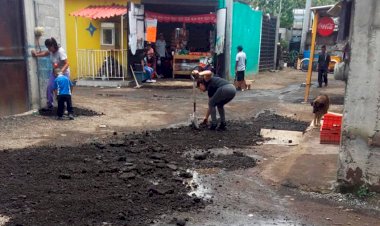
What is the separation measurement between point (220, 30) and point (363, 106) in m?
11.7

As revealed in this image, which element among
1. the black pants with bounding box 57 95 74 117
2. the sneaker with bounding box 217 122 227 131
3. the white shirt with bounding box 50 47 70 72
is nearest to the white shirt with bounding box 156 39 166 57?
the white shirt with bounding box 50 47 70 72

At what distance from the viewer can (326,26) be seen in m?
11.1

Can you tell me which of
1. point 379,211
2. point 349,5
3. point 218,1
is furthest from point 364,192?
point 218,1

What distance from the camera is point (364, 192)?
467 centimetres

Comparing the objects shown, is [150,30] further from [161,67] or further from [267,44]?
[267,44]

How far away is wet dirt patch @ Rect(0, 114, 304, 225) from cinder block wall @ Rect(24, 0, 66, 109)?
293 cm

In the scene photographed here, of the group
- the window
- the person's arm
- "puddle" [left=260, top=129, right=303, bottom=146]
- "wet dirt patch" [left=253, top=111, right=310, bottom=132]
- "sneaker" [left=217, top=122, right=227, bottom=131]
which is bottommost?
"wet dirt patch" [left=253, top=111, right=310, bottom=132]

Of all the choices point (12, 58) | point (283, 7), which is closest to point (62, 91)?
point (12, 58)

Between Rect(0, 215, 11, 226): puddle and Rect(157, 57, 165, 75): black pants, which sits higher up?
Rect(157, 57, 165, 75): black pants

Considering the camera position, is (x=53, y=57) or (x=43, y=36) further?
(x=43, y=36)

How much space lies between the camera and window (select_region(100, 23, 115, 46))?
51.5ft

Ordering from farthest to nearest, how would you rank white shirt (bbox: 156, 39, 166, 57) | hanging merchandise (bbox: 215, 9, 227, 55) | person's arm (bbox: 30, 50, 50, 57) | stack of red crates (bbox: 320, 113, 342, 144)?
white shirt (bbox: 156, 39, 166, 57) → hanging merchandise (bbox: 215, 9, 227, 55) → person's arm (bbox: 30, 50, 50, 57) → stack of red crates (bbox: 320, 113, 342, 144)

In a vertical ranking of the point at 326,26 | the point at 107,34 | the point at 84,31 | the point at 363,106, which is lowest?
the point at 363,106

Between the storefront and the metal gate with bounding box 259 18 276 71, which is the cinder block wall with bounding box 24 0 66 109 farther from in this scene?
the metal gate with bounding box 259 18 276 71
